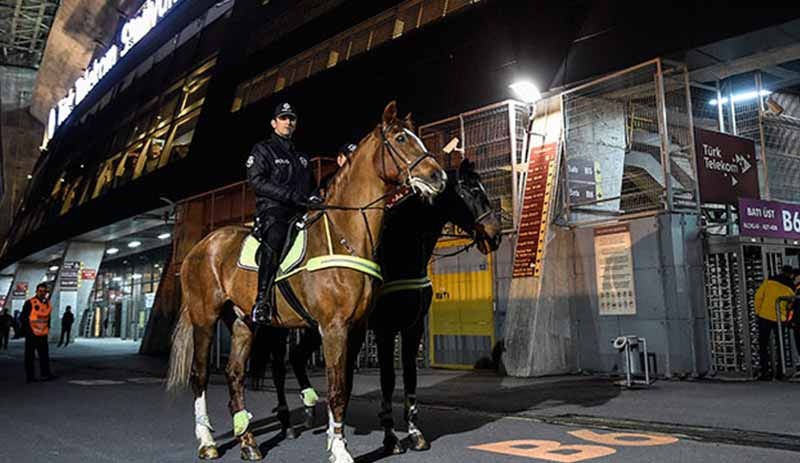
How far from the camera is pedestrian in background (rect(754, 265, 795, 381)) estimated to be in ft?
33.7

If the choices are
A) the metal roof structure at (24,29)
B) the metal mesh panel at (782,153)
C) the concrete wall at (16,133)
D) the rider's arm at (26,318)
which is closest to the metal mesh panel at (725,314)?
the metal mesh panel at (782,153)

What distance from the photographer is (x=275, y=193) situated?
5.25 metres

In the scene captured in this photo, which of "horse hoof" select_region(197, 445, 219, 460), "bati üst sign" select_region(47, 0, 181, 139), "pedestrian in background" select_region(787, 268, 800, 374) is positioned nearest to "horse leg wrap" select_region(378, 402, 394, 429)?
"horse hoof" select_region(197, 445, 219, 460)

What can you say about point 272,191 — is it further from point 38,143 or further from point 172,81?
point 38,143

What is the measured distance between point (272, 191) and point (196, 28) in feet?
85.8

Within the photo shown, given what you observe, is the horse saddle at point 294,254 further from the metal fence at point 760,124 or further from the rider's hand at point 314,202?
the metal fence at point 760,124

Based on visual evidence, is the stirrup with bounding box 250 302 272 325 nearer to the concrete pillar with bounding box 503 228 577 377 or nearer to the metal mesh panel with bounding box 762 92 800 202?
the concrete pillar with bounding box 503 228 577 377

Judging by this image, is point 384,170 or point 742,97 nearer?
point 384,170


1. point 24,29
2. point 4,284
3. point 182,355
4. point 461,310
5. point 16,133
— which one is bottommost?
point 182,355

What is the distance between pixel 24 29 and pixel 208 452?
4748cm

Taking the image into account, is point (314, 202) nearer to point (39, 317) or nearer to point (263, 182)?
point (263, 182)

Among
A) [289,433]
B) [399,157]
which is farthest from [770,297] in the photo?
[399,157]

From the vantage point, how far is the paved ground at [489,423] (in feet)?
17.2

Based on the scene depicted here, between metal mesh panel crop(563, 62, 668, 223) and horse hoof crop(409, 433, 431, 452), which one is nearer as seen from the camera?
horse hoof crop(409, 433, 431, 452)
